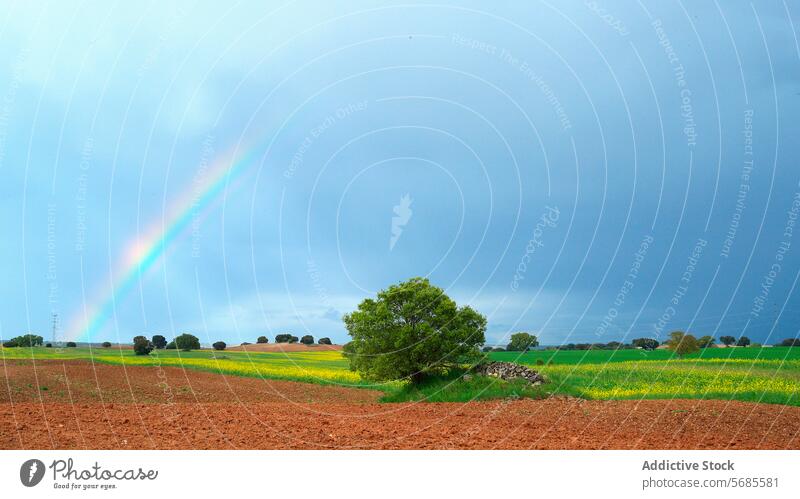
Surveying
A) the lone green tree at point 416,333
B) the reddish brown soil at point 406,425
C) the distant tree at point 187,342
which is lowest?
the reddish brown soil at point 406,425

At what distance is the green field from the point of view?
25.3 metres

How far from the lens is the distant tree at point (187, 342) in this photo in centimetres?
4834

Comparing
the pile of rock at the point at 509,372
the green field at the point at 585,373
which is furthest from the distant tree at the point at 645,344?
the pile of rock at the point at 509,372

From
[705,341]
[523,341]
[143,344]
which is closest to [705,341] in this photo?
[705,341]

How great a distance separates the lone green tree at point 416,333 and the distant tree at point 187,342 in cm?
2471

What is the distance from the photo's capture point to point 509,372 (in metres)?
26.0

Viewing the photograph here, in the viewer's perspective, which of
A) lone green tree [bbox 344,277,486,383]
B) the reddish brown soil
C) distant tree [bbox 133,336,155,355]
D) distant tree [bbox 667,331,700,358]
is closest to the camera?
the reddish brown soil

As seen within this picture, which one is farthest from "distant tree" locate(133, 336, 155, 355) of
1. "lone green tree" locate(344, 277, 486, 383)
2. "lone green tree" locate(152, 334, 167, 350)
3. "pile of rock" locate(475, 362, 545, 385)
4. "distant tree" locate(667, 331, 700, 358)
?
"distant tree" locate(667, 331, 700, 358)

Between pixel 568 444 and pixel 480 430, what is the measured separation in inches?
105

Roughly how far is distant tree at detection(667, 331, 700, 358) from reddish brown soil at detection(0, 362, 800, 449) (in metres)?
17.1

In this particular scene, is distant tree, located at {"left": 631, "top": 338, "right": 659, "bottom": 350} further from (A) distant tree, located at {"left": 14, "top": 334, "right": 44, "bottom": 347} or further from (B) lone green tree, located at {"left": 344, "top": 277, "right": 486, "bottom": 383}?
(A) distant tree, located at {"left": 14, "top": 334, "right": 44, "bottom": 347}

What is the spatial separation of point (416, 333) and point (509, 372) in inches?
158

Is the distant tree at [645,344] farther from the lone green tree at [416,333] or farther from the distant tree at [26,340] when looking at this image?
the distant tree at [26,340]
